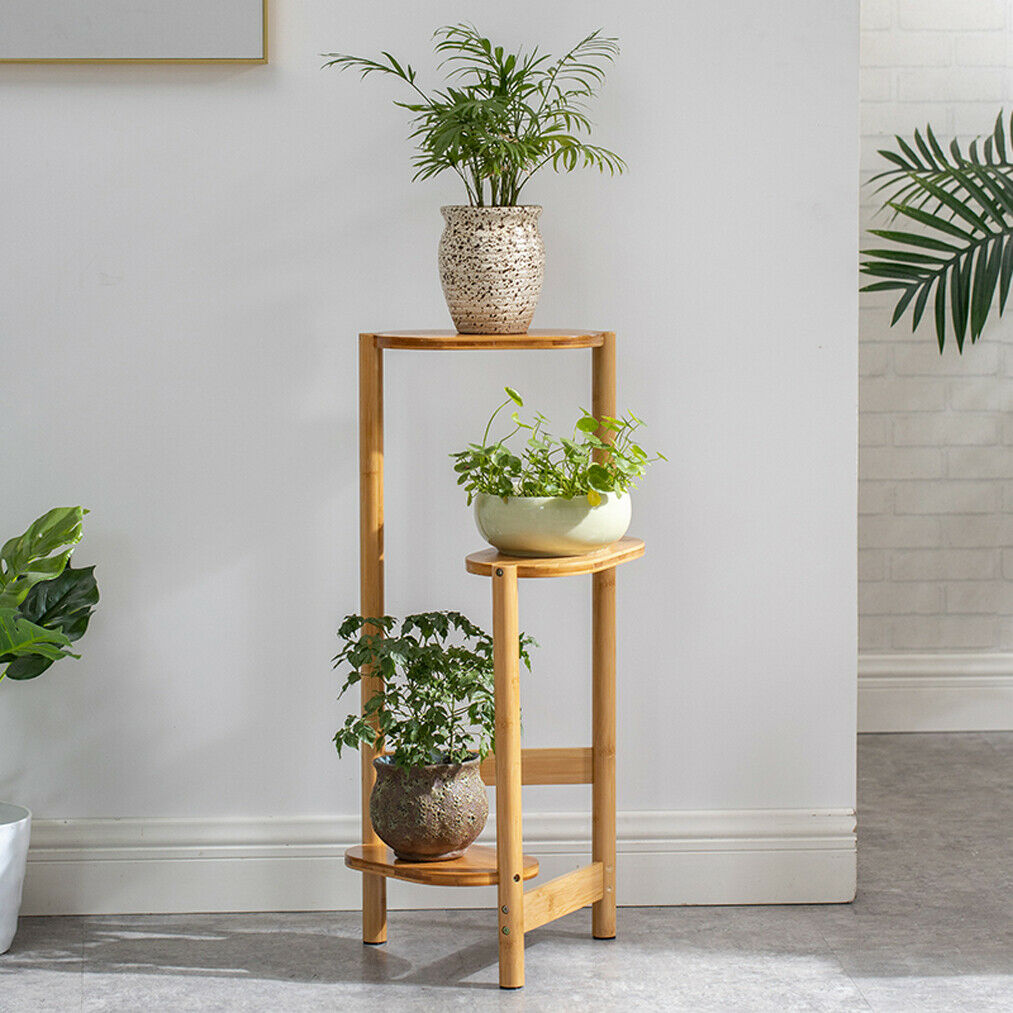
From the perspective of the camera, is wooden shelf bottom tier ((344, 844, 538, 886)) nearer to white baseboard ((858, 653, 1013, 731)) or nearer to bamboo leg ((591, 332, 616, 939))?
bamboo leg ((591, 332, 616, 939))

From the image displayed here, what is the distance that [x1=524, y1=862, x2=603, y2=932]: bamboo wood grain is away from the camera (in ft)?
6.72

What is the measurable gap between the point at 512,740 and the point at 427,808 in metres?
0.17

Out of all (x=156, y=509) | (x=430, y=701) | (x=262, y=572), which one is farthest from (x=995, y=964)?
(x=156, y=509)

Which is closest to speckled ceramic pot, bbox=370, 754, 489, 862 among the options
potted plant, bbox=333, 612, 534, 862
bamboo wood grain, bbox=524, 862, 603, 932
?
potted plant, bbox=333, 612, 534, 862

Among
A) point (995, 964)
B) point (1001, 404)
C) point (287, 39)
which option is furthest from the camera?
point (1001, 404)

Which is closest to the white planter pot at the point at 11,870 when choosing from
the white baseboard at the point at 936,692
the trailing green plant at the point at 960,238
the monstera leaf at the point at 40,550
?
the monstera leaf at the point at 40,550

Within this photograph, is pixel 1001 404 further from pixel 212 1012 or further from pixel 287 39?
pixel 212 1012

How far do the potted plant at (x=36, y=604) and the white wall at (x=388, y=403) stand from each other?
0.46 ft

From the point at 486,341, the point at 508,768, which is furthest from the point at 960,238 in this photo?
the point at 508,768

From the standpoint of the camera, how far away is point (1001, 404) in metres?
3.44

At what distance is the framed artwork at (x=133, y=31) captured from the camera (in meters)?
2.20

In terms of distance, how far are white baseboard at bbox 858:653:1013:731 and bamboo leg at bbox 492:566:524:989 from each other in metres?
1.72

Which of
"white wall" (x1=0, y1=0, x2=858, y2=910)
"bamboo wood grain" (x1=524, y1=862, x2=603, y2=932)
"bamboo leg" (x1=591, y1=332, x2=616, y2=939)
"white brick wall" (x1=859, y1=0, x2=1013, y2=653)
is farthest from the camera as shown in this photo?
"white brick wall" (x1=859, y1=0, x2=1013, y2=653)

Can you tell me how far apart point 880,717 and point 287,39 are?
7.35 feet
